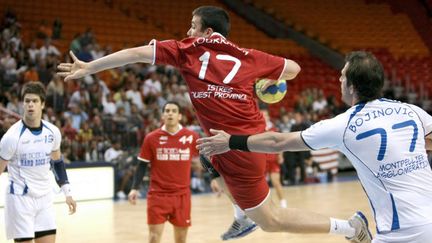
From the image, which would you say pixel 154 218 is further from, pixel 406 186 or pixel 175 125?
pixel 406 186

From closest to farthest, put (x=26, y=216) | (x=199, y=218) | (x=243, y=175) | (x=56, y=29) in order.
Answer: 1. (x=243, y=175)
2. (x=26, y=216)
3. (x=199, y=218)
4. (x=56, y=29)

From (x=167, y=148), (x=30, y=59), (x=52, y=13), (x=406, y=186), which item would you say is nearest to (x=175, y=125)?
(x=167, y=148)

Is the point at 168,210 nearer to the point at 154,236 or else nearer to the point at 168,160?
the point at 154,236

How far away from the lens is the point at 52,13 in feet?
63.4

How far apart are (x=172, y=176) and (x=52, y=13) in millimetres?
12835

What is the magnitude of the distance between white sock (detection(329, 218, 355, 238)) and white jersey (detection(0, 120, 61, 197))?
2487 mm

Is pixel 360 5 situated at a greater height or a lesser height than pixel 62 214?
greater

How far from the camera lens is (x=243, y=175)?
5.45 m

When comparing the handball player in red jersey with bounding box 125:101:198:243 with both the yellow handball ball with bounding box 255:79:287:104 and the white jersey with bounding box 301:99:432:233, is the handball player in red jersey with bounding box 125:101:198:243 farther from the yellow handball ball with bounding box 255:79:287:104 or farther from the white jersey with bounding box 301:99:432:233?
the white jersey with bounding box 301:99:432:233

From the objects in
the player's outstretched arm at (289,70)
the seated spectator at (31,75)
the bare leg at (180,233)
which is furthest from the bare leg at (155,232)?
the seated spectator at (31,75)

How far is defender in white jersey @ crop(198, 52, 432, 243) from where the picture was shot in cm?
376

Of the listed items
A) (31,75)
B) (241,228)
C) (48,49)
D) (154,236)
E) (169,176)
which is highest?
(48,49)

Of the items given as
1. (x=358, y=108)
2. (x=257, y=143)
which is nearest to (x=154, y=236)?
(x=257, y=143)

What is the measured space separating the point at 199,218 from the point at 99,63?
23.4 feet
